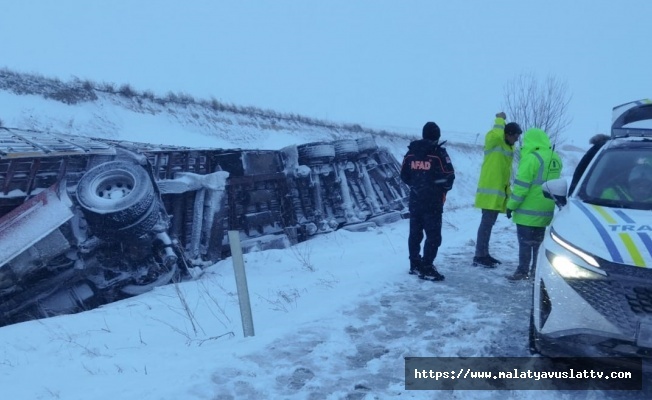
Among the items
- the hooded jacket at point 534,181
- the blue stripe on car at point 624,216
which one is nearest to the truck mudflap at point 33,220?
the hooded jacket at point 534,181

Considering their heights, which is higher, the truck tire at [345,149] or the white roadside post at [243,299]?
the truck tire at [345,149]

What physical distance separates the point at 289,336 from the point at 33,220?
386cm

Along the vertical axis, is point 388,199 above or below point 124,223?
Result: below

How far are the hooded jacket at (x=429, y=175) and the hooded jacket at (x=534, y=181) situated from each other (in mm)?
688

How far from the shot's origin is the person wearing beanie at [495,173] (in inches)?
242

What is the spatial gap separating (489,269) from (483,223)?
565mm

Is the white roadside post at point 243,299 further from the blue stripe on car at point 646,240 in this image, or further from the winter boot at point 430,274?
the blue stripe on car at point 646,240

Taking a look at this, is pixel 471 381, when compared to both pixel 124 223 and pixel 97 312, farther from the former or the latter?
pixel 124 223

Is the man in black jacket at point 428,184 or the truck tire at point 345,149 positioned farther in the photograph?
the truck tire at point 345,149

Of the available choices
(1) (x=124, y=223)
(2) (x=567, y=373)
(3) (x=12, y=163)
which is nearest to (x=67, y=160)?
(3) (x=12, y=163)

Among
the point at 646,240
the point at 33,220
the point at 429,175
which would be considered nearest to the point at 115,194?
the point at 33,220

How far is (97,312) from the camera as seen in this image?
561cm

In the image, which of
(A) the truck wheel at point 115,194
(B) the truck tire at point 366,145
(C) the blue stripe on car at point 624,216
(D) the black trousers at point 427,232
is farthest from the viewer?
(B) the truck tire at point 366,145

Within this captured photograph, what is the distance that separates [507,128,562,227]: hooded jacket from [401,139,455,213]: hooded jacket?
688mm
